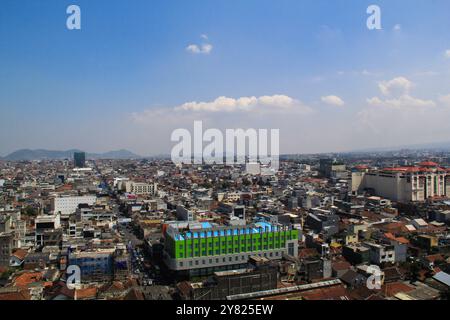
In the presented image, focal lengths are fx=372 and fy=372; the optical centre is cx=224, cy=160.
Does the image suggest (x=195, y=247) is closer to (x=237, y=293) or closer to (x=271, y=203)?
(x=237, y=293)

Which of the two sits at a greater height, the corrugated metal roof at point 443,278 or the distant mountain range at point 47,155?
the distant mountain range at point 47,155

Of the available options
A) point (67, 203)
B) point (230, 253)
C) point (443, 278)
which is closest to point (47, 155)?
point (67, 203)

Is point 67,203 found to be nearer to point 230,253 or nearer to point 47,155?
point 230,253

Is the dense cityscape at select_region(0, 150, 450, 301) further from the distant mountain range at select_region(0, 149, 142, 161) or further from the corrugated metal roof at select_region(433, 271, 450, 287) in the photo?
the distant mountain range at select_region(0, 149, 142, 161)

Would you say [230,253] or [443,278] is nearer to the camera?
[443,278]

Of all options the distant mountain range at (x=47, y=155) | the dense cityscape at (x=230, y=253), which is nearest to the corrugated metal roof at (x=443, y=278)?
the dense cityscape at (x=230, y=253)

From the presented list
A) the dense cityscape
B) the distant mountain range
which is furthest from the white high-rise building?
the distant mountain range

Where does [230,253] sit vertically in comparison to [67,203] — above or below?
above

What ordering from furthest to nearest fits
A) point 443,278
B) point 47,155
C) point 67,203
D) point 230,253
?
point 47,155
point 67,203
point 230,253
point 443,278

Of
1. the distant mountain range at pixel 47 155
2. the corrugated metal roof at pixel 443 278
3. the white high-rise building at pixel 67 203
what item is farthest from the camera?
the distant mountain range at pixel 47 155

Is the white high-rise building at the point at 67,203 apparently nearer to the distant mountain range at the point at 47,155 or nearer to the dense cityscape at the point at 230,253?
the dense cityscape at the point at 230,253
